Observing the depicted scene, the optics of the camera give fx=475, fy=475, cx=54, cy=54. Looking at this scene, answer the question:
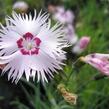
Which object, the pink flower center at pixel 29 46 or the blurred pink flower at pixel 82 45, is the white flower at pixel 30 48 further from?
the blurred pink flower at pixel 82 45

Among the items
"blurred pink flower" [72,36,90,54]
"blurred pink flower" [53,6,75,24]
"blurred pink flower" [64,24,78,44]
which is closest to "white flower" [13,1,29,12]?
"blurred pink flower" [72,36,90,54]

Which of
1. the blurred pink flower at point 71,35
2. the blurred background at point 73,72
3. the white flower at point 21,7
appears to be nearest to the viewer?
the blurred background at point 73,72

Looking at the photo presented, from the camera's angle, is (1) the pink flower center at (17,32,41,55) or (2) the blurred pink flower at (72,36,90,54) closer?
(1) the pink flower center at (17,32,41,55)

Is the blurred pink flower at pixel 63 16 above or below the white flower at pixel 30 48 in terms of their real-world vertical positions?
below

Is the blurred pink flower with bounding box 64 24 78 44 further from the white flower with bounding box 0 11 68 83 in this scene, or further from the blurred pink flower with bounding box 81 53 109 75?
the white flower with bounding box 0 11 68 83

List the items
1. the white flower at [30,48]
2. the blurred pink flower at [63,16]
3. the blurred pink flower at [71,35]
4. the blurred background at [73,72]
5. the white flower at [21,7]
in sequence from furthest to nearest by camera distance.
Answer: the blurred pink flower at [63,16] → the blurred pink flower at [71,35] → the white flower at [21,7] → the blurred background at [73,72] → the white flower at [30,48]

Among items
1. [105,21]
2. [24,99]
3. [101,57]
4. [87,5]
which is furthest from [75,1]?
[101,57]

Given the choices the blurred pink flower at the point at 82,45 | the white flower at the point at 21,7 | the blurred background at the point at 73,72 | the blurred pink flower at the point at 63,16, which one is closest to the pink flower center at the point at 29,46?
the blurred background at the point at 73,72

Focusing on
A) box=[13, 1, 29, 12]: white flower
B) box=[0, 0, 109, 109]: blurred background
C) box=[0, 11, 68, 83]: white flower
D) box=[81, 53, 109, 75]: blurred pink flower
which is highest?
box=[13, 1, 29, 12]: white flower
